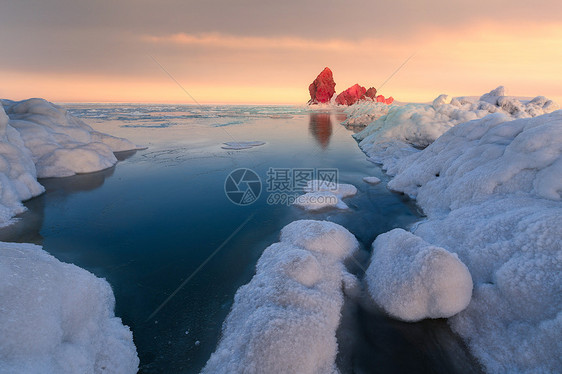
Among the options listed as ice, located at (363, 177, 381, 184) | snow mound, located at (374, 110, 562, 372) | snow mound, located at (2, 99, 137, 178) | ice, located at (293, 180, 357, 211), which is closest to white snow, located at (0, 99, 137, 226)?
snow mound, located at (2, 99, 137, 178)

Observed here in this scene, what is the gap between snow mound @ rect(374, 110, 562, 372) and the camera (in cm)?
327

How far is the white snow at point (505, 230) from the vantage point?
10.8 feet

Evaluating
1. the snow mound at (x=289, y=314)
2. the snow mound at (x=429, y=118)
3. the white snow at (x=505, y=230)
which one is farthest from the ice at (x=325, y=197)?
the snow mound at (x=429, y=118)

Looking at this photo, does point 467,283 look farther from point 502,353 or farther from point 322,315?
point 322,315

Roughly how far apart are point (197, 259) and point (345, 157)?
1406 cm

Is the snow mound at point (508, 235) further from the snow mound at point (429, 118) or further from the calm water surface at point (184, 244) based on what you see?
the snow mound at point (429, 118)

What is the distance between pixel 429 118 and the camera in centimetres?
1759

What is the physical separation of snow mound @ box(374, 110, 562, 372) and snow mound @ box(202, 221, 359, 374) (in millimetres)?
2026

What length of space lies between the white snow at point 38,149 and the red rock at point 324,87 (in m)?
95.4

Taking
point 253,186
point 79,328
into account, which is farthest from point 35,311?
point 253,186

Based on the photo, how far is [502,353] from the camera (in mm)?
3283

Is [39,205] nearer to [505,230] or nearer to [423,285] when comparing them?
[423,285]

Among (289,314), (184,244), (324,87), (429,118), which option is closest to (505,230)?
(289,314)

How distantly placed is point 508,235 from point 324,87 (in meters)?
107
